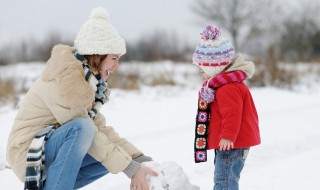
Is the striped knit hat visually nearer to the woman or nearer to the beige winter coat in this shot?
the woman

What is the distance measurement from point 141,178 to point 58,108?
0.62 metres

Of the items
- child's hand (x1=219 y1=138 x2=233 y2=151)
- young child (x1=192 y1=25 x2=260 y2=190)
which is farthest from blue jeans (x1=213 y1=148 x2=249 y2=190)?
child's hand (x1=219 y1=138 x2=233 y2=151)

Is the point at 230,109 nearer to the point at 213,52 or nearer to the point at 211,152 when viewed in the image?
the point at 213,52

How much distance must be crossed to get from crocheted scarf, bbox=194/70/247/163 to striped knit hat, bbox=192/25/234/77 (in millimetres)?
78

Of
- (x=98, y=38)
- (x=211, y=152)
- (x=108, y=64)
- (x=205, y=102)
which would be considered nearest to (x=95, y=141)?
(x=108, y=64)

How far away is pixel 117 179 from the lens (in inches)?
134

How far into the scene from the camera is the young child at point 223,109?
264cm

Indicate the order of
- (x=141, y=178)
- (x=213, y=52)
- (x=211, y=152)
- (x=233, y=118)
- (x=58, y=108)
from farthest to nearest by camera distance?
(x=211, y=152)
(x=213, y=52)
(x=233, y=118)
(x=141, y=178)
(x=58, y=108)

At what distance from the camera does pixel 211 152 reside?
416cm

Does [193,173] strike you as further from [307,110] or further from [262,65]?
[262,65]

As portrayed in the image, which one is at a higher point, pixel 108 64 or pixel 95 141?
pixel 108 64

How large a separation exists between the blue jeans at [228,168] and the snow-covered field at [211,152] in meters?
0.54

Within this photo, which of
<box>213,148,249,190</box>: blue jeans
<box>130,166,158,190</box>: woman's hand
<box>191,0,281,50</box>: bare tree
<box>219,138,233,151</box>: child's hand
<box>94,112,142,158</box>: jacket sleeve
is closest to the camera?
<box>130,166,158,190</box>: woman's hand

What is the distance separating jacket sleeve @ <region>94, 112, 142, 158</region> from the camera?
2.80 m
